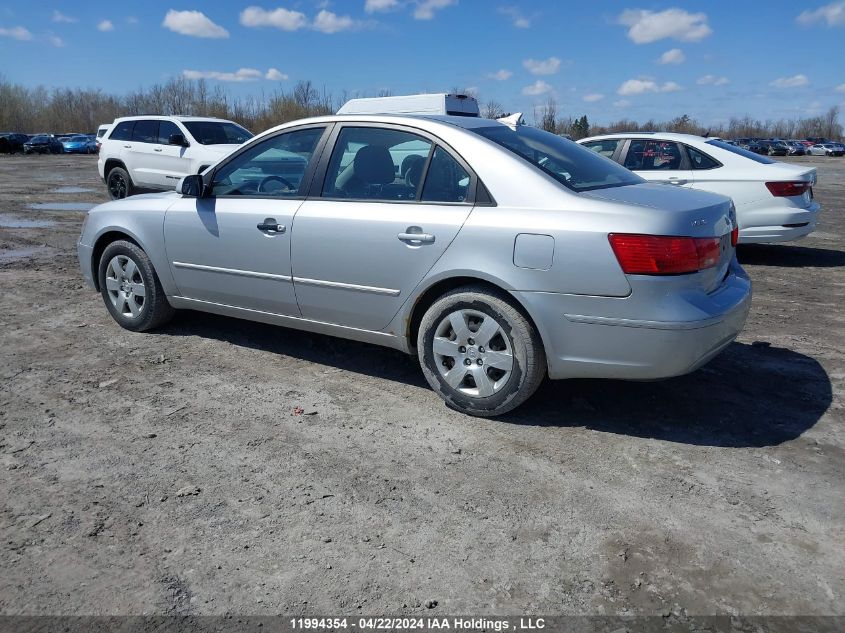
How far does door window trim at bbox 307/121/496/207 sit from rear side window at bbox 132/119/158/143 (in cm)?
1112

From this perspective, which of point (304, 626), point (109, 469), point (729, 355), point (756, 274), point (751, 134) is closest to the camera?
point (304, 626)

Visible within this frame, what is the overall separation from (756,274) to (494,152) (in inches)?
222

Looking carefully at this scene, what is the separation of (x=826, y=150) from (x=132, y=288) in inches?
2812

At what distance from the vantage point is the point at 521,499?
10.6 ft

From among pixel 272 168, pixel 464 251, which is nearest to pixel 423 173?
pixel 464 251

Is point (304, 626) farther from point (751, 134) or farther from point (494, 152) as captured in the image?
point (751, 134)

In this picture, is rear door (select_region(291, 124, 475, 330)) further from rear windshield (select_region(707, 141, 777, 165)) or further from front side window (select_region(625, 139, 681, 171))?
rear windshield (select_region(707, 141, 777, 165))

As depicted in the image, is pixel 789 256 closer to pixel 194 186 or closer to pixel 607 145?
pixel 607 145

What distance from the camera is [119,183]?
15.3 m

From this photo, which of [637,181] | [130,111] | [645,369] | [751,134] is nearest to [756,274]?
[637,181]

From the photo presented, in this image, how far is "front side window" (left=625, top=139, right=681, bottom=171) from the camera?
30.2ft

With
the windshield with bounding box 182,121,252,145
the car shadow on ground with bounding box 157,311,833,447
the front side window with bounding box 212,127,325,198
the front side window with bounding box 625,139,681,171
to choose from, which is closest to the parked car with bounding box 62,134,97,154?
the windshield with bounding box 182,121,252,145

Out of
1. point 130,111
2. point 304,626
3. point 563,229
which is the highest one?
point 130,111

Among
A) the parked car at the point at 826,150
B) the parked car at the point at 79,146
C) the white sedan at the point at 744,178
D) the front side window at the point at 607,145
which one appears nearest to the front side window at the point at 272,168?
the white sedan at the point at 744,178
